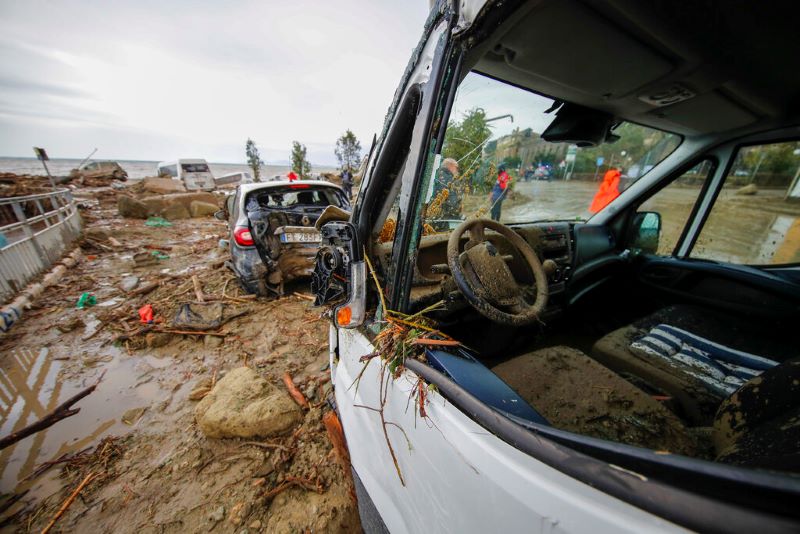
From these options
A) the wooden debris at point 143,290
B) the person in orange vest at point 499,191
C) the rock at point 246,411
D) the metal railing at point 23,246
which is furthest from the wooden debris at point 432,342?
the metal railing at point 23,246

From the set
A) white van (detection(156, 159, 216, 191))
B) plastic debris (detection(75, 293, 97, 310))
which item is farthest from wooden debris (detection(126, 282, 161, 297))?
white van (detection(156, 159, 216, 191))

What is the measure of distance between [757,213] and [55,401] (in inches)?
282

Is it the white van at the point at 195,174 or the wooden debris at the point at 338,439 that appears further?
the white van at the point at 195,174

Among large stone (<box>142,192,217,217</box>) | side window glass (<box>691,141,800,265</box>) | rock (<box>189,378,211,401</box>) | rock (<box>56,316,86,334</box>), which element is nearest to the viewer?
side window glass (<box>691,141,800,265</box>)

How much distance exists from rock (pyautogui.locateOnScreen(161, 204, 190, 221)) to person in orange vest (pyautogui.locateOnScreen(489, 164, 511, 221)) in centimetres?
1453

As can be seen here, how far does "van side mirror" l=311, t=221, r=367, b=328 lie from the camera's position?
1.27 meters

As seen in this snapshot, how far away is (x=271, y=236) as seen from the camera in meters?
4.12

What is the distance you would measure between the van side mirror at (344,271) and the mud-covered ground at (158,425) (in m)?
1.39

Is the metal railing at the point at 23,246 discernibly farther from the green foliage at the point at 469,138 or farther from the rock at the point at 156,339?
the green foliage at the point at 469,138

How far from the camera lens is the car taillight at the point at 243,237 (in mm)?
3924

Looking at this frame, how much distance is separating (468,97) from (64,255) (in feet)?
30.6

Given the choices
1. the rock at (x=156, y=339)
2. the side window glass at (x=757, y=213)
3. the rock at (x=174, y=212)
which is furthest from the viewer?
the rock at (x=174, y=212)

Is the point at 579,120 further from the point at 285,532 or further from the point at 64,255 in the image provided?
Answer: the point at 64,255

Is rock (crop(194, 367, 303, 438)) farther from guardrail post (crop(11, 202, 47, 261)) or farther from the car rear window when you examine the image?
guardrail post (crop(11, 202, 47, 261))
